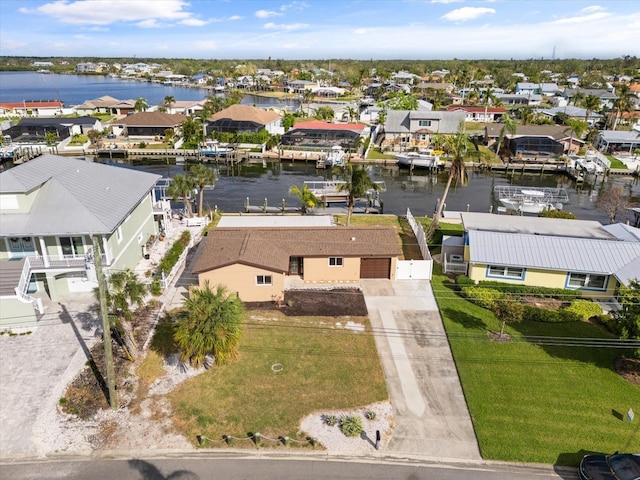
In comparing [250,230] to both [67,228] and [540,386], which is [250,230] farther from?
[540,386]

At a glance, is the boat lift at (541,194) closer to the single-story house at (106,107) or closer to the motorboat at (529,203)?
the motorboat at (529,203)

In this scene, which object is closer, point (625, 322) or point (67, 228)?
point (625, 322)

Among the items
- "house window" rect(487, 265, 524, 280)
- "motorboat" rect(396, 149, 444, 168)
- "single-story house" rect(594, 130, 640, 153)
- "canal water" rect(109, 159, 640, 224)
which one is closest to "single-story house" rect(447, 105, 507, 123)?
"single-story house" rect(594, 130, 640, 153)

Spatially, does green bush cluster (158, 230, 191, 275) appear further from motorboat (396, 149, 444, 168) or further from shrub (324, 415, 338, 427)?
motorboat (396, 149, 444, 168)

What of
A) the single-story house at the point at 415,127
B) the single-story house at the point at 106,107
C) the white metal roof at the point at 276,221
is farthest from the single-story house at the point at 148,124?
the white metal roof at the point at 276,221

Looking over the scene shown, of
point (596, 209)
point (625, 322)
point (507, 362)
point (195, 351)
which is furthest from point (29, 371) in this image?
point (596, 209)

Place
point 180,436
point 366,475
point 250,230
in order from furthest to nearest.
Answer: point 250,230 < point 180,436 < point 366,475
